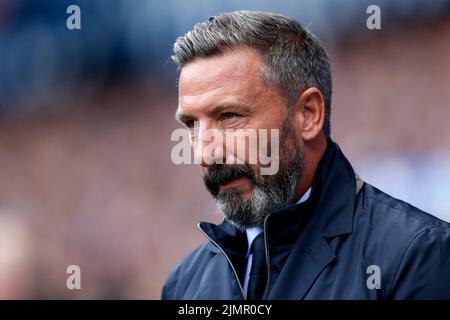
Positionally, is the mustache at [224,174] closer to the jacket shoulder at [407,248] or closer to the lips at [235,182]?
the lips at [235,182]

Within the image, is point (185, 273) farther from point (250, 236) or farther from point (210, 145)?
point (210, 145)

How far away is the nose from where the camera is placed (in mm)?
1598

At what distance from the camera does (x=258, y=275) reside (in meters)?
1.61

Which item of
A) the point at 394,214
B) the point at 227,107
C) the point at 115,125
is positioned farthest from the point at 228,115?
the point at 115,125

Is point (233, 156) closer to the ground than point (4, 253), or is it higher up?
higher up

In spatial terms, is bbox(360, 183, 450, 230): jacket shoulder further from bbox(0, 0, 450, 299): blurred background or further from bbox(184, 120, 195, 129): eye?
bbox(0, 0, 450, 299): blurred background

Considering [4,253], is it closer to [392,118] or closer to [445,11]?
[392,118]

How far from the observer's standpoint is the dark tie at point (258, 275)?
1.60 m

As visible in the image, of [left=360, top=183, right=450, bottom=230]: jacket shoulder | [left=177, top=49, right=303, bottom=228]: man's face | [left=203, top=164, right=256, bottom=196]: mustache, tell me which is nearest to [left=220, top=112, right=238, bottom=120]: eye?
[left=177, top=49, right=303, bottom=228]: man's face

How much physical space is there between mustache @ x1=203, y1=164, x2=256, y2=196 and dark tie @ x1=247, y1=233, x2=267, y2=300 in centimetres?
16

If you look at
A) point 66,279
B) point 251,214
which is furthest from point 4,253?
point 251,214

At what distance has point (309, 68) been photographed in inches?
67.2

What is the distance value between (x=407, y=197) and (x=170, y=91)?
1.33 m

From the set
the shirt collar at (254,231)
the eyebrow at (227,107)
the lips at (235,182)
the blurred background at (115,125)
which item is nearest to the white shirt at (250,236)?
the shirt collar at (254,231)
